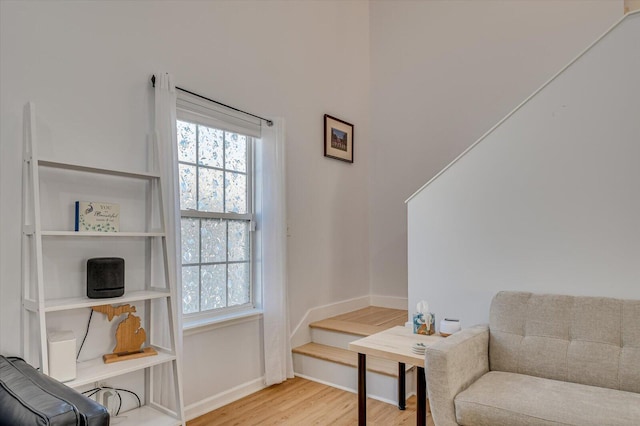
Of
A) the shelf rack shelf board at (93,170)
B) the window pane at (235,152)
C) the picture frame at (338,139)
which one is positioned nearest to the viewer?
the shelf rack shelf board at (93,170)

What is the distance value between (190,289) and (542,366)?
7.07 feet

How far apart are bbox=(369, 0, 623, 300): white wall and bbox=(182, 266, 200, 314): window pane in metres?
2.24

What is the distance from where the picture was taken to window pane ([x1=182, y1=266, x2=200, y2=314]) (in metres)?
2.76

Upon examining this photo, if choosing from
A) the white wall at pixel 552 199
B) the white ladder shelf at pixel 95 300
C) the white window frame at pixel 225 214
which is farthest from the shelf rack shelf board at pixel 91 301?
the white wall at pixel 552 199

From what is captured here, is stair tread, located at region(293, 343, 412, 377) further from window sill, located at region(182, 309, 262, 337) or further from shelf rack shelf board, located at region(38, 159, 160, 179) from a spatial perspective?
shelf rack shelf board, located at region(38, 159, 160, 179)

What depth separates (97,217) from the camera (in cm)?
221

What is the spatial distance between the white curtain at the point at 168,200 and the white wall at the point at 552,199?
5.42ft

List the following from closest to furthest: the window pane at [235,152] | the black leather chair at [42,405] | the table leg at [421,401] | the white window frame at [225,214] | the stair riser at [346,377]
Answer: the black leather chair at [42,405] < the table leg at [421,401] < the white window frame at [225,214] < the stair riser at [346,377] < the window pane at [235,152]

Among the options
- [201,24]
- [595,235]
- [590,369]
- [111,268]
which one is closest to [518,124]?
[595,235]

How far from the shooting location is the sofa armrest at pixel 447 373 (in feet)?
6.22

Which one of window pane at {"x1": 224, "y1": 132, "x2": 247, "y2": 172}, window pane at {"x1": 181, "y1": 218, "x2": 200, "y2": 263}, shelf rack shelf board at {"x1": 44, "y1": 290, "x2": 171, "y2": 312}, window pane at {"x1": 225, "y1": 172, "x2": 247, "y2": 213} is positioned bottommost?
shelf rack shelf board at {"x1": 44, "y1": 290, "x2": 171, "y2": 312}

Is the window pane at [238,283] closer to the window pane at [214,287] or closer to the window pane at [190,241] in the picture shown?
the window pane at [214,287]

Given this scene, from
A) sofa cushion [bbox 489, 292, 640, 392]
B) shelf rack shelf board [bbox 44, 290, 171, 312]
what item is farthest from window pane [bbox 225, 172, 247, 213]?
sofa cushion [bbox 489, 292, 640, 392]

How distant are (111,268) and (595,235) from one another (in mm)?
2628
